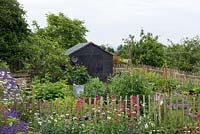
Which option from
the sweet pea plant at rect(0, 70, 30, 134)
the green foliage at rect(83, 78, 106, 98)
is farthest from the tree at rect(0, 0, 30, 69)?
the sweet pea plant at rect(0, 70, 30, 134)

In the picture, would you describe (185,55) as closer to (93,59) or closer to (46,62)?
(93,59)

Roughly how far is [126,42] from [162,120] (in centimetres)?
2106

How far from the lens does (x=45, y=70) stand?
1769 cm

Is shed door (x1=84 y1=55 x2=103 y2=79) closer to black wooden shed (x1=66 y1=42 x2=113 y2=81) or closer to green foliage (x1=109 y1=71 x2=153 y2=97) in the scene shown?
black wooden shed (x1=66 y1=42 x2=113 y2=81)

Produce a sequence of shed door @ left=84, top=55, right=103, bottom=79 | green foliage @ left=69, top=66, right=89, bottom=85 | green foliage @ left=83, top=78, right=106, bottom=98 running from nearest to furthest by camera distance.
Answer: green foliage @ left=83, top=78, right=106, bottom=98, green foliage @ left=69, top=66, right=89, bottom=85, shed door @ left=84, top=55, right=103, bottom=79

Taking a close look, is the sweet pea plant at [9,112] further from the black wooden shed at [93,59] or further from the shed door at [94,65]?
the shed door at [94,65]

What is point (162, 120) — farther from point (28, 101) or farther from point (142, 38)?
point (142, 38)

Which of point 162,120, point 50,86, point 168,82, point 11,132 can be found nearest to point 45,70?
point 50,86

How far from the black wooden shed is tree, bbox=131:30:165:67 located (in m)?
4.79

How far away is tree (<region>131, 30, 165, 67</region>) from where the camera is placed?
93.2 feet

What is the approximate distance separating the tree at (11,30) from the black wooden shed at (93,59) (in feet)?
11.4

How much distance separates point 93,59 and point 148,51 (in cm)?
570

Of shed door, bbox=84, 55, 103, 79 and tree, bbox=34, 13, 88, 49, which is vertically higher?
tree, bbox=34, 13, 88, 49

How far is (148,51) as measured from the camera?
28250 mm
